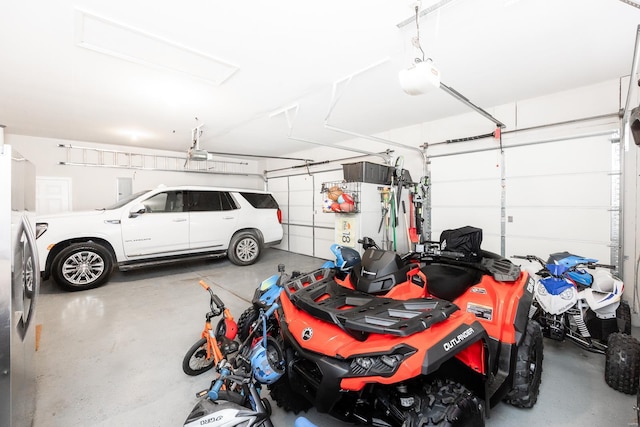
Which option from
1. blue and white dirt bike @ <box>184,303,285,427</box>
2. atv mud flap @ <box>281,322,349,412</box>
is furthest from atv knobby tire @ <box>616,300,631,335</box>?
blue and white dirt bike @ <box>184,303,285,427</box>

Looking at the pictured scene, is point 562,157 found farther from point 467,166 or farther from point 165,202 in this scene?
point 165,202

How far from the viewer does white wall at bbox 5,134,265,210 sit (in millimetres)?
5875

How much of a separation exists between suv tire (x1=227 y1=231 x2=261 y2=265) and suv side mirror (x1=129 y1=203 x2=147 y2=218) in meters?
1.80

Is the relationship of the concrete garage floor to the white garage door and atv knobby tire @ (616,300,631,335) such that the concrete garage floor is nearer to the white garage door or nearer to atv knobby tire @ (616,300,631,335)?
atv knobby tire @ (616,300,631,335)

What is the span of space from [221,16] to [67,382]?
3.16 m

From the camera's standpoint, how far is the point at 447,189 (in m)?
4.73

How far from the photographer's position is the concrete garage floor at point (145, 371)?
5.70 ft

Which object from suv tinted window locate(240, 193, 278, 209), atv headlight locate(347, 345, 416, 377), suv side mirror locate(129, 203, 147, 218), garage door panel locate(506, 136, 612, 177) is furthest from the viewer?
suv tinted window locate(240, 193, 278, 209)

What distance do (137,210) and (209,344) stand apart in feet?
12.4

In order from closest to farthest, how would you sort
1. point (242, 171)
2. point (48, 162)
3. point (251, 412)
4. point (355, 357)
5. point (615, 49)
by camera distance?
1. point (355, 357)
2. point (251, 412)
3. point (615, 49)
4. point (48, 162)
5. point (242, 171)

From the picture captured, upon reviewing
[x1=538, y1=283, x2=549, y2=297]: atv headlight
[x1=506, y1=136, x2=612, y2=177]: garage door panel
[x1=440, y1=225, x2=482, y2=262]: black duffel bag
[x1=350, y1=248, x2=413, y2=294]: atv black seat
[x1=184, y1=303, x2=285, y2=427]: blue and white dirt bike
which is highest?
[x1=506, y1=136, x2=612, y2=177]: garage door panel

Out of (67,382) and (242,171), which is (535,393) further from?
(242,171)

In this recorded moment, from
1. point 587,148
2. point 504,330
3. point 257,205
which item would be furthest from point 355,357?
point 257,205

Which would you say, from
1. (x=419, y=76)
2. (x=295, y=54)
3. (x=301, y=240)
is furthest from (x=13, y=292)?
(x=301, y=240)
